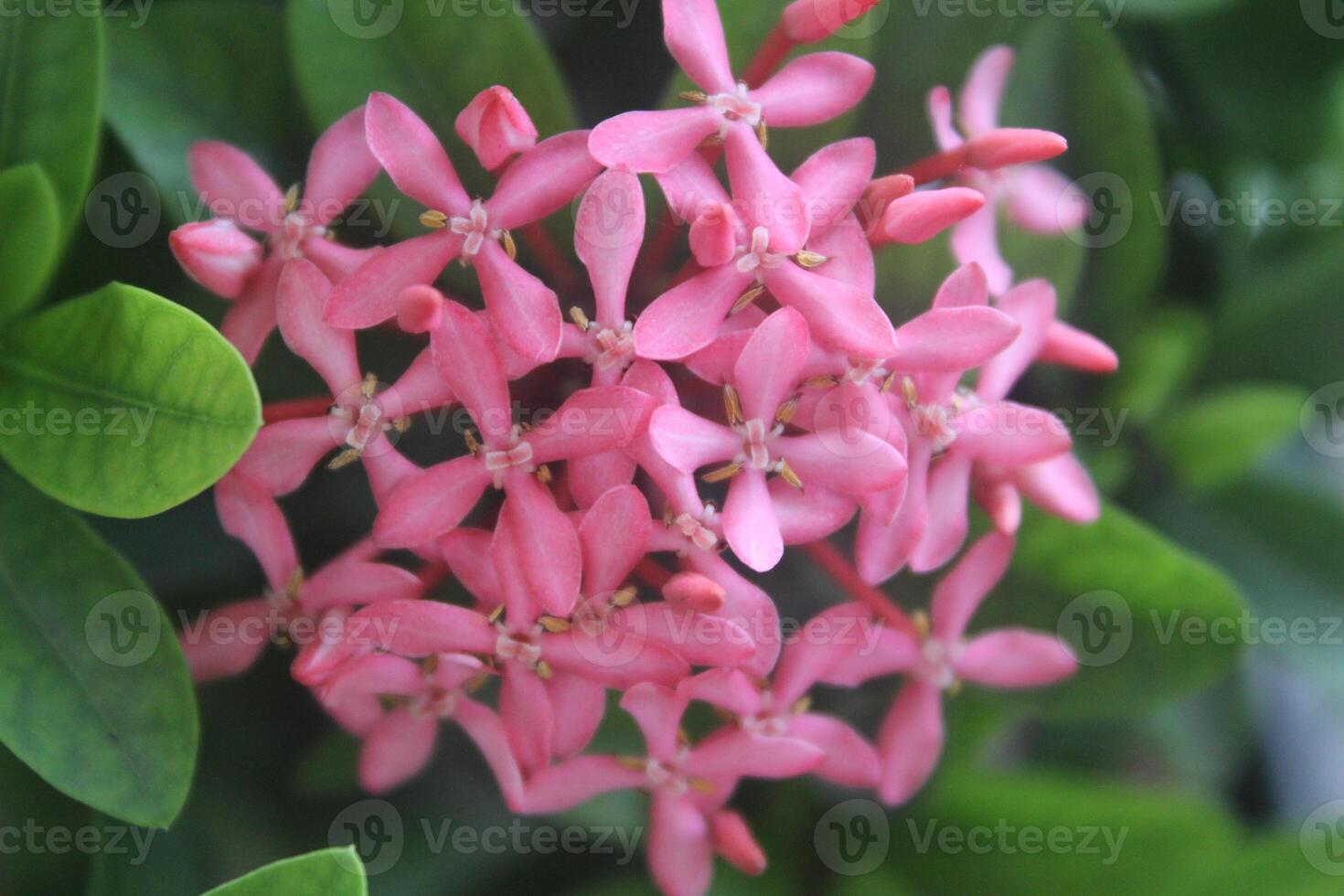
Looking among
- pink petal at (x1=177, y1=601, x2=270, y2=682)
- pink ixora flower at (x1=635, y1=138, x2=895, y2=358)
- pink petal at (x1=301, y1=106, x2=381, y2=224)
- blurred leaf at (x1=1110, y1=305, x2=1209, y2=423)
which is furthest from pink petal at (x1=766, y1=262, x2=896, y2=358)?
blurred leaf at (x1=1110, y1=305, x2=1209, y2=423)

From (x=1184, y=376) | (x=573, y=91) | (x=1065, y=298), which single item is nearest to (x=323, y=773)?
(x=573, y=91)

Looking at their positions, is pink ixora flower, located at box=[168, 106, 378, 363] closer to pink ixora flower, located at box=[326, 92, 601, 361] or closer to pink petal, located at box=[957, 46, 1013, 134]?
pink ixora flower, located at box=[326, 92, 601, 361]

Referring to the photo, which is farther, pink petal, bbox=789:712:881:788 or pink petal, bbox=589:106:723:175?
pink petal, bbox=789:712:881:788

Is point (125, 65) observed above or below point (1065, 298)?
above

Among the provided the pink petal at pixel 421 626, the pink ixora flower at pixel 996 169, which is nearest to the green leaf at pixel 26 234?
the pink petal at pixel 421 626

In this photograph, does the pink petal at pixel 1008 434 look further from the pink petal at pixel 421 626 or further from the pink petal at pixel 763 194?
the pink petal at pixel 421 626

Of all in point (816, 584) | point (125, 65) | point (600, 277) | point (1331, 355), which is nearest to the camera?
point (600, 277)

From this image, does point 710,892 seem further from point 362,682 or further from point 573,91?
point 573,91
